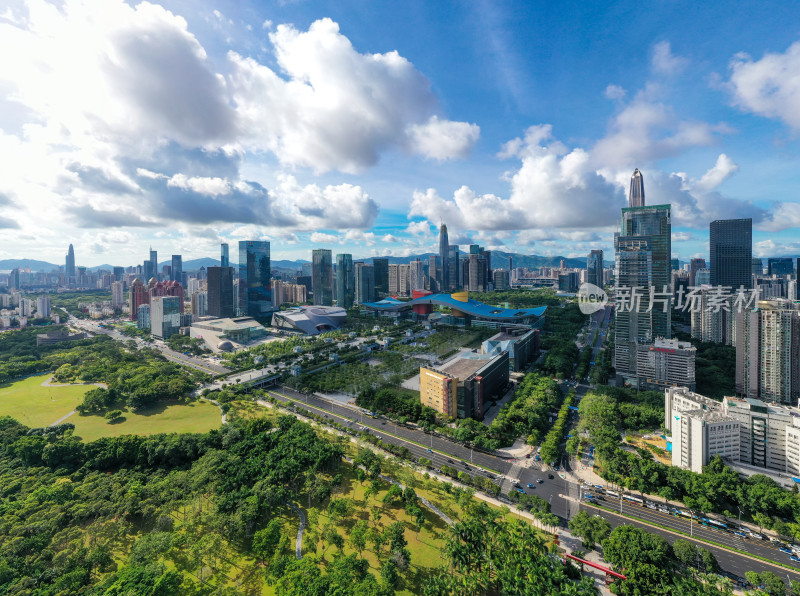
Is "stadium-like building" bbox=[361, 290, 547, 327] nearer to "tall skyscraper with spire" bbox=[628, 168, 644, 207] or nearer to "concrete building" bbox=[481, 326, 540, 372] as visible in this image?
"concrete building" bbox=[481, 326, 540, 372]

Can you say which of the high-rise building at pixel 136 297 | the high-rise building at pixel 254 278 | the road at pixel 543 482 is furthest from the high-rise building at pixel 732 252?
the high-rise building at pixel 136 297

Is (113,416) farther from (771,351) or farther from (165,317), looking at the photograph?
(771,351)

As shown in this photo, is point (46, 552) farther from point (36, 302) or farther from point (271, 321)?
point (36, 302)

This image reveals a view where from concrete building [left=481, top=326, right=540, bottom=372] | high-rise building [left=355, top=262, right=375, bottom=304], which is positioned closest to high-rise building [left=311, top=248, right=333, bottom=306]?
high-rise building [left=355, top=262, right=375, bottom=304]

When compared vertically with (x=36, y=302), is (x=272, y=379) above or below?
below

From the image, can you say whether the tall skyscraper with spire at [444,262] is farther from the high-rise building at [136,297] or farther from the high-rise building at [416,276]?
the high-rise building at [136,297]

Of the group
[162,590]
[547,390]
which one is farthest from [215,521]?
[547,390]

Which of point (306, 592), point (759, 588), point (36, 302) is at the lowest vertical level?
point (759, 588)
